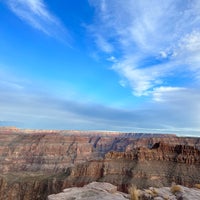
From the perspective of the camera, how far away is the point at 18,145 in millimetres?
178375

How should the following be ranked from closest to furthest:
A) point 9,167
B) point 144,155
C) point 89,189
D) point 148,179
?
point 89,189 < point 148,179 < point 144,155 < point 9,167

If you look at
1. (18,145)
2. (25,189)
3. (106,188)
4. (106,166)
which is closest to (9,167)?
(18,145)

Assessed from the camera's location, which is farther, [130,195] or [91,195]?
[91,195]

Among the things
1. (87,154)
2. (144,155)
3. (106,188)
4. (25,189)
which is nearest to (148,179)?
(144,155)

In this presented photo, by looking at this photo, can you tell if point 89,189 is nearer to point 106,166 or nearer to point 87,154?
point 106,166

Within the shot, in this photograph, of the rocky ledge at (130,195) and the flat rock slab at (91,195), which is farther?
the flat rock slab at (91,195)

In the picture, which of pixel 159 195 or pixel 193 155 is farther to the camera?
pixel 193 155

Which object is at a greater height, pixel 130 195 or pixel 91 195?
pixel 130 195

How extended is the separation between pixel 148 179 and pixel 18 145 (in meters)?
126

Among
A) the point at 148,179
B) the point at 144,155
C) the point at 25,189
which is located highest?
the point at 144,155

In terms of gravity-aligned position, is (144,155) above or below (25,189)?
above

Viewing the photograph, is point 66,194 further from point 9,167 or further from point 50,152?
point 50,152

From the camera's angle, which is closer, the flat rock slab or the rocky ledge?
the rocky ledge

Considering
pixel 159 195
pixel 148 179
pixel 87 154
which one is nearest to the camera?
pixel 159 195
